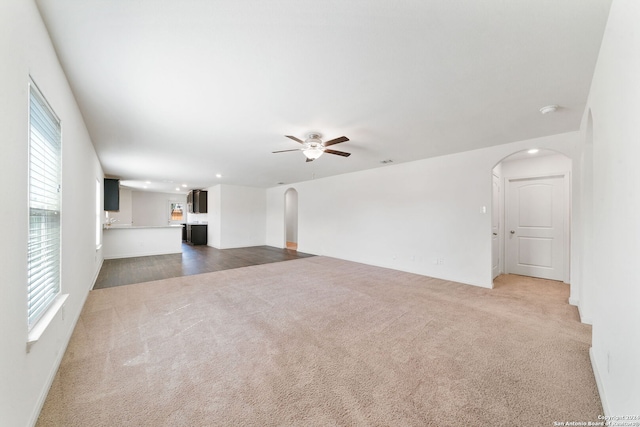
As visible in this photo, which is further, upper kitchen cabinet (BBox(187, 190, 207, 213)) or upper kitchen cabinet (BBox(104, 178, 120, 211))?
upper kitchen cabinet (BBox(187, 190, 207, 213))

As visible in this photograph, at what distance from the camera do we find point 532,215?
4.88 m

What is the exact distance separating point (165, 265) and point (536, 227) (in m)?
8.44

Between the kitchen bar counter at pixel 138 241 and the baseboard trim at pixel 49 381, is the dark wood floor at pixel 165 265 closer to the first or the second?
the kitchen bar counter at pixel 138 241

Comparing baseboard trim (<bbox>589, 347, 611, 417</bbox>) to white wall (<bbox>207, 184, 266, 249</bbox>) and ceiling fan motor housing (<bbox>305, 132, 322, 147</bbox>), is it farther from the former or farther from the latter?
white wall (<bbox>207, 184, 266, 249</bbox>)

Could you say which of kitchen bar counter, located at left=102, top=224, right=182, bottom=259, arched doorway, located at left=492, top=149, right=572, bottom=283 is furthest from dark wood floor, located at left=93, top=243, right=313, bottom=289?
arched doorway, located at left=492, top=149, right=572, bottom=283

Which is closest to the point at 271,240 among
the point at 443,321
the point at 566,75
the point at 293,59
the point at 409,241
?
the point at 409,241

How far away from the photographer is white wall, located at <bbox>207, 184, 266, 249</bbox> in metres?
8.52

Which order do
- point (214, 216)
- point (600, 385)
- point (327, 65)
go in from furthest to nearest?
point (214, 216), point (327, 65), point (600, 385)

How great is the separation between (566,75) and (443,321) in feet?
8.77

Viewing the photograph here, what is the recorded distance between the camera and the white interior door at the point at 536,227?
15.0 feet

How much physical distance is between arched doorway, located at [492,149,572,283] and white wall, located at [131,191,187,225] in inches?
527

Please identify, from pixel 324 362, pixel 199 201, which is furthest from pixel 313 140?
pixel 199 201

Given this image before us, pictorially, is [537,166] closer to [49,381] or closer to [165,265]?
[49,381]

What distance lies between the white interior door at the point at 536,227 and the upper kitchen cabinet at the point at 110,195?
32.5 ft
